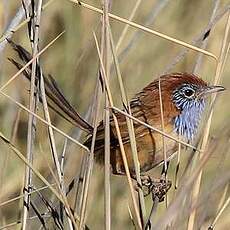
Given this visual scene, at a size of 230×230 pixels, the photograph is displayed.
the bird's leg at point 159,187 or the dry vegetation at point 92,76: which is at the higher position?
the dry vegetation at point 92,76

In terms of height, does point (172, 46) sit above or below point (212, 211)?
above

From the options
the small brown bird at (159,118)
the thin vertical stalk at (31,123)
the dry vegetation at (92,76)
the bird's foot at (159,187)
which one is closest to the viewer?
the thin vertical stalk at (31,123)

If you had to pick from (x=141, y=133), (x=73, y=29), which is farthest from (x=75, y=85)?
(x=141, y=133)

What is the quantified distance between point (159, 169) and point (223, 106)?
1.87 feet

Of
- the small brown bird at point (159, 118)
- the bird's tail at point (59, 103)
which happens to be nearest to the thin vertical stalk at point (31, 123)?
the bird's tail at point (59, 103)

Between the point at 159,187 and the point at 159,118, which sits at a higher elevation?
the point at 159,118

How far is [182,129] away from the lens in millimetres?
3547

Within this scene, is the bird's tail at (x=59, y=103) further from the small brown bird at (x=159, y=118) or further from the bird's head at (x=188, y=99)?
the bird's head at (x=188, y=99)

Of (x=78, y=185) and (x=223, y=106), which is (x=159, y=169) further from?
(x=78, y=185)

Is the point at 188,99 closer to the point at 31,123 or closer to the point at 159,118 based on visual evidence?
the point at 159,118

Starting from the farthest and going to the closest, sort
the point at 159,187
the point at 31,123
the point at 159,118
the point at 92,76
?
the point at 92,76 → the point at 159,118 → the point at 159,187 → the point at 31,123

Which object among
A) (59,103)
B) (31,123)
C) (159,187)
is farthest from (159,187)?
(31,123)

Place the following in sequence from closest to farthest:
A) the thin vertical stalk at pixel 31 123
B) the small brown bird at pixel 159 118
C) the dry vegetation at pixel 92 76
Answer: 1. the thin vertical stalk at pixel 31 123
2. the small brown bird at pixel 159 118
3. the dry vegetation at pixel 92 76

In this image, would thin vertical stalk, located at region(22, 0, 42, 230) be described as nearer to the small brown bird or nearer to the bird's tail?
the bird's tail
